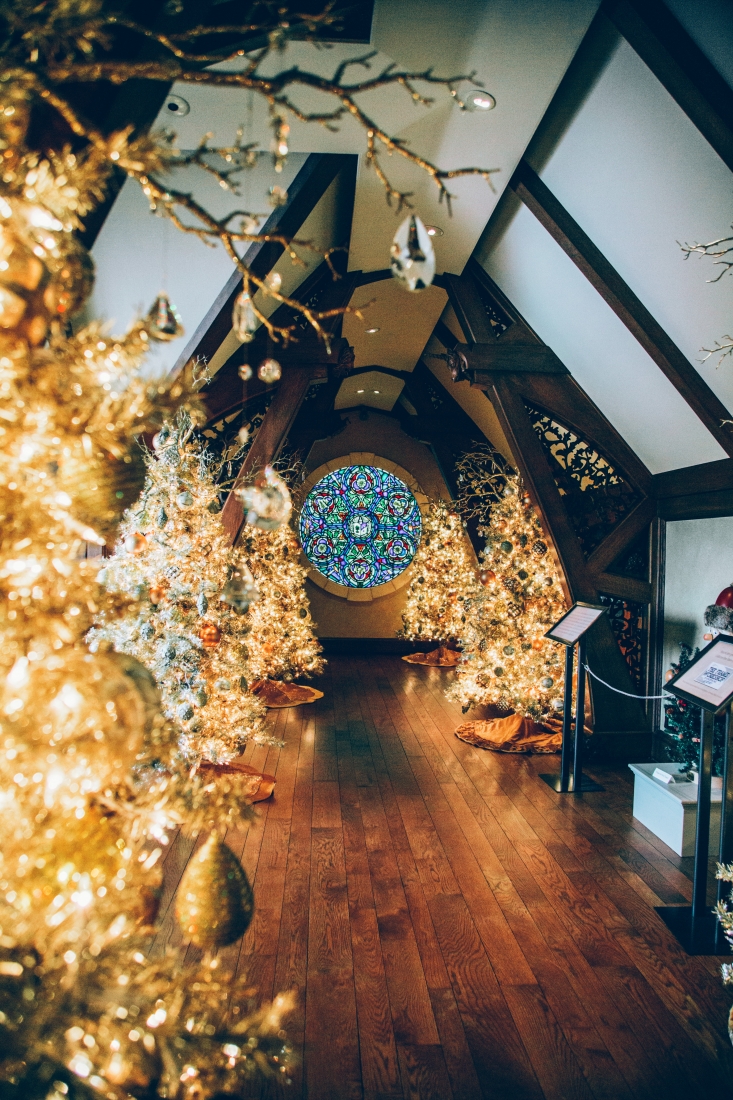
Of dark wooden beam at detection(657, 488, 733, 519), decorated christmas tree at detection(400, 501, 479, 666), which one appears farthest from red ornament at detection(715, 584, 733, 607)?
decorated christmas tree at detection(400, 501, 479, 666)

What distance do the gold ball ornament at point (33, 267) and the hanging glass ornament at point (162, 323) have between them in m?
0.12

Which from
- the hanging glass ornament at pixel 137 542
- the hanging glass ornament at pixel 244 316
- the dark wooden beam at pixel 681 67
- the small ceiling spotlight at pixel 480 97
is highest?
the small ceiling spotlight at pixel 480 97

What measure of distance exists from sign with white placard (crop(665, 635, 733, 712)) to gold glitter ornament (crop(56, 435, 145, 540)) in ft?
8.03

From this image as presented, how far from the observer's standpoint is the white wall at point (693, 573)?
440 centimetres

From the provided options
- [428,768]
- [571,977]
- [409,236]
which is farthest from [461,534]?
[409,236]

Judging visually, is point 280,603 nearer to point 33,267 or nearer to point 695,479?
point 695,479

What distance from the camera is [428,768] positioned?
4.79 meters

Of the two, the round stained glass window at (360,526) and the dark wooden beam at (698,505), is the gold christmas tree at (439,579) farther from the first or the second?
the dark wooden beam at (698,505)

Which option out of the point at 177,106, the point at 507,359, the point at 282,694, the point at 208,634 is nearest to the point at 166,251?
the point at 177,106

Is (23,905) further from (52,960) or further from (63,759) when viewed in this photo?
(63,759)

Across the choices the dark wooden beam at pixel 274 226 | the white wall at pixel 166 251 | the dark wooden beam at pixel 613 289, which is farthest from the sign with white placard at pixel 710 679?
the white wall at pixel 166 251

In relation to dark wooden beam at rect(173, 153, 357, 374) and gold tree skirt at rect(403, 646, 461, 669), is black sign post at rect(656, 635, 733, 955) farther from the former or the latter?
gold tree skirt at rect(403, 646, 461, 669)

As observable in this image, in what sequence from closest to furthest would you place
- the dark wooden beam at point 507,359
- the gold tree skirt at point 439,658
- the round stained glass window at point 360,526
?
the dark wooden beam at point 507,359
the gold tree skirt at point 439,658
the round stained glass window at point 360,526

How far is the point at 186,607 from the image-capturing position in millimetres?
3689
